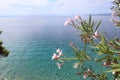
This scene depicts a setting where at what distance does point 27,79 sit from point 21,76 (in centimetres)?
213

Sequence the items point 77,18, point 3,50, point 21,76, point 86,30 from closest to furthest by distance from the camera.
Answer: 1. point 86,30
2. point 77,18
3. point 3,50
4. point 21,76

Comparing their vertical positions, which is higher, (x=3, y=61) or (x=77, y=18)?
(x=77, y=18)

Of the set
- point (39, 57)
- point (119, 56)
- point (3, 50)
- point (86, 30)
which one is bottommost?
point (39, 57)

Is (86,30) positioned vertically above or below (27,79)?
above

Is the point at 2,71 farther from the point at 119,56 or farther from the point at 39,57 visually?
the point at 119,56

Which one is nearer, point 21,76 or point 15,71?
point 21,76

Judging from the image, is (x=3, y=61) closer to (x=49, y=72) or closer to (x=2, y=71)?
(x=2, y=71)

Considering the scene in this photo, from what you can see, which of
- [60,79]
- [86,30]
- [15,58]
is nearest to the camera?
[86,30]

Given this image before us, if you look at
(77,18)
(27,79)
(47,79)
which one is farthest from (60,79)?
(77,18)

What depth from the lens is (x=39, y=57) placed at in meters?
52.2

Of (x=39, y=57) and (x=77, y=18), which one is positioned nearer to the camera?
(x=77, y=18)

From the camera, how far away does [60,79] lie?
34062 millimetres

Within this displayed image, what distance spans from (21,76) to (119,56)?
33.8 meters

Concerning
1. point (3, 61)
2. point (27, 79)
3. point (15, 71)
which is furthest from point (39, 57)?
point (27, 79)
